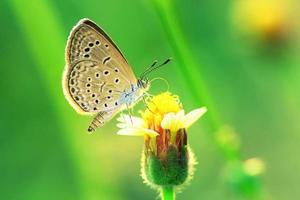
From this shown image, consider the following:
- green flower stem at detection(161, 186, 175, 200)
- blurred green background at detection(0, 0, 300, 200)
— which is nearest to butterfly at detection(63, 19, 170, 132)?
green flower stem at detection(161, 186, 175, 200)

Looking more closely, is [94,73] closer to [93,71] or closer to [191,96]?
[93,71]

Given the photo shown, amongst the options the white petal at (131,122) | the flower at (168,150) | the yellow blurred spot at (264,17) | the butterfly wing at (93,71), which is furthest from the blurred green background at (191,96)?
the flower at (168,150)

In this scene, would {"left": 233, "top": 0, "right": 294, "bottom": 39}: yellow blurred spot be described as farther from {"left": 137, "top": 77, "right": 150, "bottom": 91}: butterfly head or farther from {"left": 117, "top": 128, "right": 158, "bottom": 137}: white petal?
{"left": 117, "top": 128, "right": 158, "bottom": 137}: white petal

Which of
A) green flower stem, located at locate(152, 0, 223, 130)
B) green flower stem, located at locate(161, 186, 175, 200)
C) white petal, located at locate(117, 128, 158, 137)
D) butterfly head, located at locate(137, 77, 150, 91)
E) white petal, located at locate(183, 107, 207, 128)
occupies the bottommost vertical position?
green flower stem, located at locate(161, 186, 175, 200)

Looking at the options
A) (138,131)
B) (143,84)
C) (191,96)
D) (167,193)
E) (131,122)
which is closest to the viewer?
(167,193)

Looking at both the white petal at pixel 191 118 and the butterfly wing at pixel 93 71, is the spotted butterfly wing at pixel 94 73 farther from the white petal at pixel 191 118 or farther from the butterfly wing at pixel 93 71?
the white petal at pixel 191 118

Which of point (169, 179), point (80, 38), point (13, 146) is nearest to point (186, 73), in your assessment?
point (80, 38)

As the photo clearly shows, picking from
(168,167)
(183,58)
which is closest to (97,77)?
(183,58)
